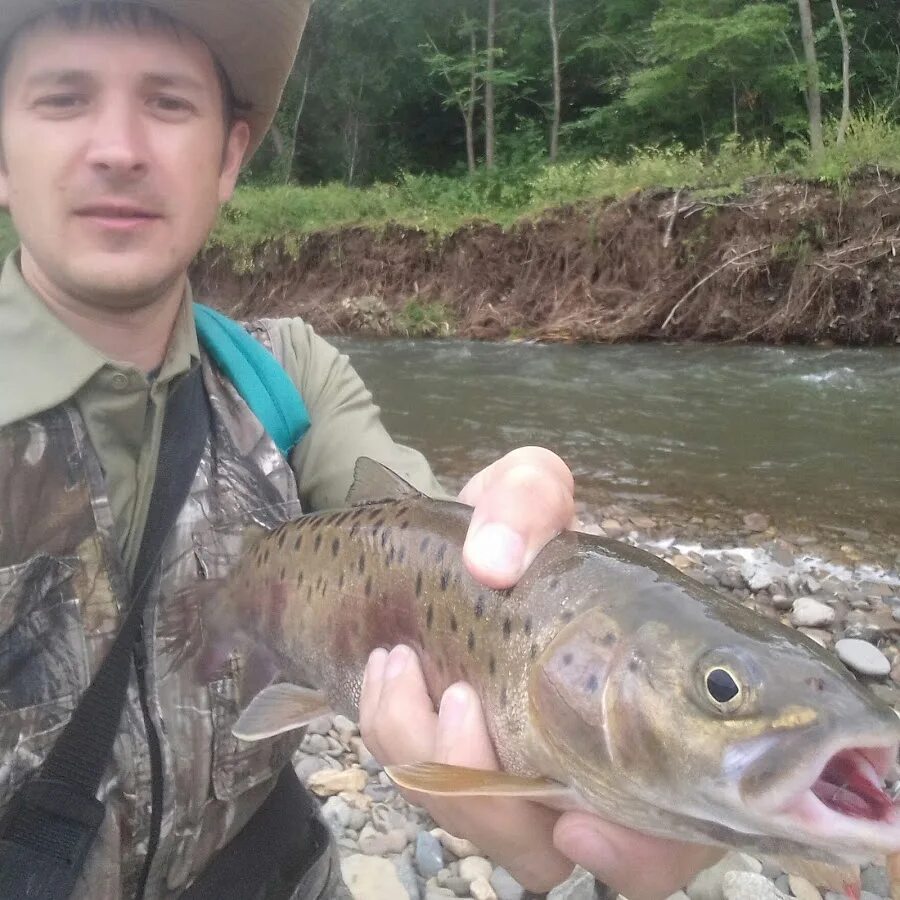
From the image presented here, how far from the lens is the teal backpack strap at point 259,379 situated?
210cm

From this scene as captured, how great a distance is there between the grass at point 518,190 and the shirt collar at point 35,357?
1312 cm

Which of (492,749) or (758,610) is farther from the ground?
(492,749)

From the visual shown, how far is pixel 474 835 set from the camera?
151cm

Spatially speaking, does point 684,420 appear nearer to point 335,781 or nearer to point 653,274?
point 653,274

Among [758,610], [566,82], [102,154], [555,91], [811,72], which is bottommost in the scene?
[758,610]

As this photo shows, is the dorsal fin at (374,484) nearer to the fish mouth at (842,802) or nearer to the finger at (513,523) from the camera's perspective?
the finger at (513,523)

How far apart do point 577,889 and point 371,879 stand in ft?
2.26

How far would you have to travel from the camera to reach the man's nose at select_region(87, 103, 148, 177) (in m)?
1.87

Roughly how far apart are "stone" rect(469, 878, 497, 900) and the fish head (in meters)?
1.67

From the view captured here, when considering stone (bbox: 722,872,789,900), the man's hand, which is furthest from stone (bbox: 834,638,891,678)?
the man's hand

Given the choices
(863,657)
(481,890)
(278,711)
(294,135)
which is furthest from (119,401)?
(294,135)

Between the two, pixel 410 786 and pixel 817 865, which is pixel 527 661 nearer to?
pixel 410 786

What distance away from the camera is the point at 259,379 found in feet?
7.02

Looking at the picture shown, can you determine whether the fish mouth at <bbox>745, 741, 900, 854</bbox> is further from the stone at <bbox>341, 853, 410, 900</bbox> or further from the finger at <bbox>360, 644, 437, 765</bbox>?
the stone at <bbox>341, 853, 410, 900</bbox>
